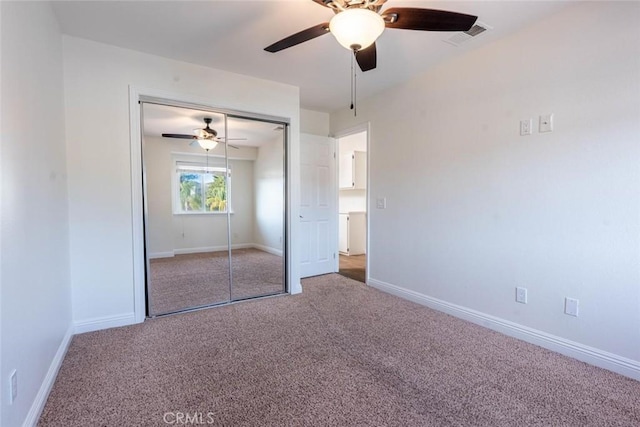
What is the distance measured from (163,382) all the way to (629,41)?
3685 millimetres

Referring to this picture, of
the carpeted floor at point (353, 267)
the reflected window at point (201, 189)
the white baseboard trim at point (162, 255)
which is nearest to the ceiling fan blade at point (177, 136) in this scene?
the reflected window at point (201, 189)

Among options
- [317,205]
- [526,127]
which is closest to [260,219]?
[317,205]

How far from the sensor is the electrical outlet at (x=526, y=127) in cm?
239

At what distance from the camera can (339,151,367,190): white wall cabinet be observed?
19.9 feet

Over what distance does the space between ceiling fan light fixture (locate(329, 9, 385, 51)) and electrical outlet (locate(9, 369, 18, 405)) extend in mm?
2213

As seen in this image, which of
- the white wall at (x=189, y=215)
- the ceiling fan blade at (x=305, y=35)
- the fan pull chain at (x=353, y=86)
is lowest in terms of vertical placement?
the white wall at (x=189, y=215)

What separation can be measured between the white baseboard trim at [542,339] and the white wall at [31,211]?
315 cm

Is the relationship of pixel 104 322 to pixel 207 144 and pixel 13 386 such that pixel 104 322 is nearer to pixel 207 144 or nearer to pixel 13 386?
pixel 13 386

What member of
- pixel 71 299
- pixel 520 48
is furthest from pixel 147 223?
pixel 520 48

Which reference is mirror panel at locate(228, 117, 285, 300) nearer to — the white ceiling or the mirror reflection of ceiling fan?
the mirror reflection of ceiling fan

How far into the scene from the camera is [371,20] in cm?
152

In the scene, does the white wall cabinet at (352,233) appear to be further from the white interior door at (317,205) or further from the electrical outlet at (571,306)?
the electrical outlet at (571,306)

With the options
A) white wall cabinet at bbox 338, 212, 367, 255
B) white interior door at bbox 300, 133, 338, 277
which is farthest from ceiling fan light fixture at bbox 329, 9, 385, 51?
white wall cabinet at bbox 338, 212, 367, 255

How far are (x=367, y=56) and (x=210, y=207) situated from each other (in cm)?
238
